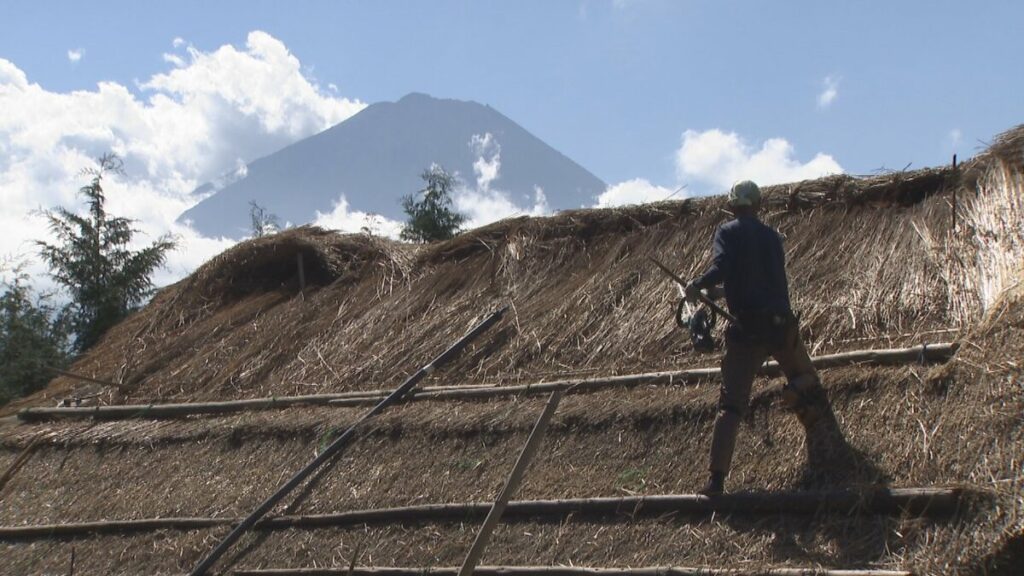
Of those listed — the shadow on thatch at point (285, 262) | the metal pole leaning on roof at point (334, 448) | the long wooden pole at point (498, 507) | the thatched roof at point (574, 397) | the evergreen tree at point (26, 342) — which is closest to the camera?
the long wooden pole at point (498, 507)

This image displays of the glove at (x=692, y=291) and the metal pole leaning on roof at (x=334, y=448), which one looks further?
the metal pole leaning on roof at (x=334, y=448)

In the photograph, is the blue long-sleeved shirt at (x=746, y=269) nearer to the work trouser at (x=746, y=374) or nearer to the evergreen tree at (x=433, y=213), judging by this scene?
the work trouser at (x=746, y=374)

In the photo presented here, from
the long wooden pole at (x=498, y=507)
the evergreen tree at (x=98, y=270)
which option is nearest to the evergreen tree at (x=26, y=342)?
the evergreen tree at (x=98, y=270)

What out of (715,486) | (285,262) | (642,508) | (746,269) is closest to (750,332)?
(746,269)

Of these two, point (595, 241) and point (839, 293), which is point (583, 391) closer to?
point (839, 293)

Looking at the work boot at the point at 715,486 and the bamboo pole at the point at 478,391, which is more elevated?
the bamboo pole at the point at 478,391

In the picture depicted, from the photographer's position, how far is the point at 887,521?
211 inches

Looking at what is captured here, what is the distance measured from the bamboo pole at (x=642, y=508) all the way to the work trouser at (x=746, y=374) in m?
0.29

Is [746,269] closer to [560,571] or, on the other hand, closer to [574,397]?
[574,397]

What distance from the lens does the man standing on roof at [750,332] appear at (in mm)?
6082

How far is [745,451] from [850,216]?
2874 mm

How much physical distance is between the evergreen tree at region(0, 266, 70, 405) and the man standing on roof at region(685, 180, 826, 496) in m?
12.0

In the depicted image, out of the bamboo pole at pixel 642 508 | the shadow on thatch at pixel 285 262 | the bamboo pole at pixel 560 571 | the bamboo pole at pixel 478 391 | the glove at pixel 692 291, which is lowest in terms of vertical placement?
the bamboo pole at pixel 560 571

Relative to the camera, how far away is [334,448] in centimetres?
824
